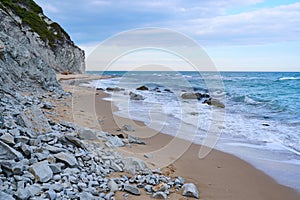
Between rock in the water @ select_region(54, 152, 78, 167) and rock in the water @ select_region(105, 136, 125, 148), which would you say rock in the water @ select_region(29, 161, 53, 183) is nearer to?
rock in the water @ select_region(54, 152, 78, 167)

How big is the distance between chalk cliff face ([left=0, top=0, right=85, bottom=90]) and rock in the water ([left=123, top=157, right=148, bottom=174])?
457 centimetres

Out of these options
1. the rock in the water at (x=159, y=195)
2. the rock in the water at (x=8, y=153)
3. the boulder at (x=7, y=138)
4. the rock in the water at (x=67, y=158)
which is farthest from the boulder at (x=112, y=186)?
the boulder at (x=7, y=138)

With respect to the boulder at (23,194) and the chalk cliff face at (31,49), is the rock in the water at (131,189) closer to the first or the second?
the boulder at (23,194)

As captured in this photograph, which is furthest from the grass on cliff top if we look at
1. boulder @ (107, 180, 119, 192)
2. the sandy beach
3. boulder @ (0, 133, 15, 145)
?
boulder @ (107, 180, 119, 192)

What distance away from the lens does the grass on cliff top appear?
37.9 meters

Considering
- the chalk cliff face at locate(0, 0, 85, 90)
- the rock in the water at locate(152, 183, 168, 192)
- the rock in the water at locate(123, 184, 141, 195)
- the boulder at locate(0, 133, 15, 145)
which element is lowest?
the rock in the water at locate(152, 183, 168, 192)

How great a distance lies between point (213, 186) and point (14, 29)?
1981 centimetres

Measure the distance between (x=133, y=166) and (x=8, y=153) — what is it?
6.71ft

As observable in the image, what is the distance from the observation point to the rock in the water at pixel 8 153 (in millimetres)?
3865

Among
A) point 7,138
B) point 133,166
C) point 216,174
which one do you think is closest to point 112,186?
point 133,166

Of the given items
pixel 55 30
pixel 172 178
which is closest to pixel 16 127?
pixel 172 178

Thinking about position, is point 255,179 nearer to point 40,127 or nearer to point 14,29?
point 40,127

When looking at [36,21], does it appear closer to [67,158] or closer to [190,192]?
[67,158]

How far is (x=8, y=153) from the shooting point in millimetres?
3904
